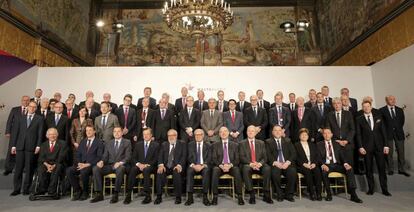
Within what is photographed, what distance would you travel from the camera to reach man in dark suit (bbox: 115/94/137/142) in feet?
18.8

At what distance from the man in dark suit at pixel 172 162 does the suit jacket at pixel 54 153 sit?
1750 mm

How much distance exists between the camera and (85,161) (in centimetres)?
493

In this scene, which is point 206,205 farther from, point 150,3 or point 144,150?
Result: point 150,3

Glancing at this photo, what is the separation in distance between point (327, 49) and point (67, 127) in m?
10.4

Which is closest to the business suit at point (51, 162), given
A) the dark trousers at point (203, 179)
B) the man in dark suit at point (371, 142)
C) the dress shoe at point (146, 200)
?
the dress shoe at point (146, 200)

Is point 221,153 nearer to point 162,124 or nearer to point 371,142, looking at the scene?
point 162,124

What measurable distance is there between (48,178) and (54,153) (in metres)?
0.44

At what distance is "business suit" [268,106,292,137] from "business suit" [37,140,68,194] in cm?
397

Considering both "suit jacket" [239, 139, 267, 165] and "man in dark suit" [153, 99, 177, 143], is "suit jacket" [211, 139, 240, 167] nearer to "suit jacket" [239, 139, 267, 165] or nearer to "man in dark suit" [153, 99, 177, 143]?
"suit jacket" [239, 139, 267, 165]

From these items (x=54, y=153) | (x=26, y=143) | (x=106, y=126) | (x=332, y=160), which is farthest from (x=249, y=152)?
(x=26, y=143)

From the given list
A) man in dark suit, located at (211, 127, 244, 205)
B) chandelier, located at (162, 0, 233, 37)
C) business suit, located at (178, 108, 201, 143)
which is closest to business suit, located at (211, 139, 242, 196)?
man in dark suit, located at (211, 127, 244, 205)

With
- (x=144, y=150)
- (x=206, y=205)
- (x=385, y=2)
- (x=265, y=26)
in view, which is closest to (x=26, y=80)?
(x=144, y=150)

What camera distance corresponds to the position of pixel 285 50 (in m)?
12.2

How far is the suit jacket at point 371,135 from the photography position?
Result: 16.8ft
